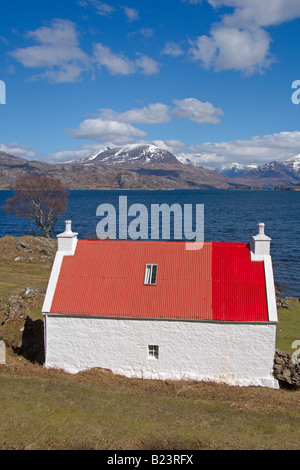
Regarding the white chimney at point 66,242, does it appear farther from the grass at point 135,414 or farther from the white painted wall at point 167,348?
the grass at point 135,414

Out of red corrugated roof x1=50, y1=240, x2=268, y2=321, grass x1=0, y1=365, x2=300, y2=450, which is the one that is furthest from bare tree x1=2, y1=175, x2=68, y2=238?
grass x1=0, y1=365, x2=300, y2=450

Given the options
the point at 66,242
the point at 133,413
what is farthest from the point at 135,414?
the point at 66,242

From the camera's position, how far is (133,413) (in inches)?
692

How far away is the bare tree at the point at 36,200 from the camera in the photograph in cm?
7044

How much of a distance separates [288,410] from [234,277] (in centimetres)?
832

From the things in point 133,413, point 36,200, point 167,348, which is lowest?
point 133,413

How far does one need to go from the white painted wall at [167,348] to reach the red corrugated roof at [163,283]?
65cm

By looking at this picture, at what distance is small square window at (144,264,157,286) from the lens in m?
24.9

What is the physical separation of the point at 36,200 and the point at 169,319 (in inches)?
2260

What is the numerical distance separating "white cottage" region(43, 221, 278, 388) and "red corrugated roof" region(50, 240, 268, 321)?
0.06 meters

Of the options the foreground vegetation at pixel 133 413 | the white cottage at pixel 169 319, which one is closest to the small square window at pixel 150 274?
the white cottage at pixel 169 319

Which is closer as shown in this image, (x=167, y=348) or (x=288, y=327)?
(x=167, y=348)

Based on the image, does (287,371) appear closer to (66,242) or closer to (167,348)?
(167,348)

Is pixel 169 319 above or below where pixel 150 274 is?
below
